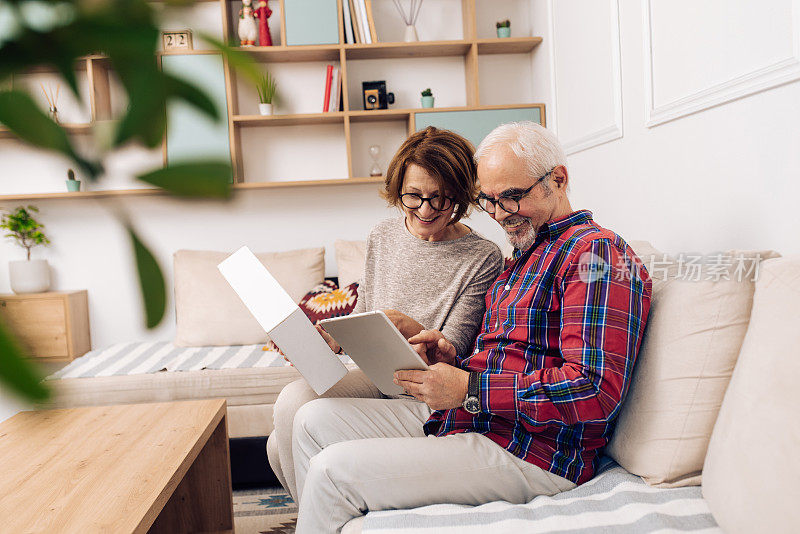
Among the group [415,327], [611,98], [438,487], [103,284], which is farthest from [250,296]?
[103,284]

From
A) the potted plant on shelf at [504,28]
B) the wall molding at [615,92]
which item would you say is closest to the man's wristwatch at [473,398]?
the wall molding at [615,92]

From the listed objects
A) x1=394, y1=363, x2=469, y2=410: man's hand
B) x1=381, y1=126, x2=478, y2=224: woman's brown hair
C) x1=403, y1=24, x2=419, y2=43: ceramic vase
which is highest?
x1=403, y1=24, x2=419, y2=43: ceramic vase

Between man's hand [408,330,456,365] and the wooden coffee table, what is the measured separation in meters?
0.61

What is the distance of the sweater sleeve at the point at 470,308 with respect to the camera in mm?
1663

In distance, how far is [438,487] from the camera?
1210mm

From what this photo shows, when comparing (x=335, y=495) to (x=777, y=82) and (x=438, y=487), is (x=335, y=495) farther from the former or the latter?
(x=777, y=82)

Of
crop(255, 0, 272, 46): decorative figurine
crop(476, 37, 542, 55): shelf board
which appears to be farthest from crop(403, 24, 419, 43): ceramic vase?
crop(255, 0, 272, 46): decorative figurine

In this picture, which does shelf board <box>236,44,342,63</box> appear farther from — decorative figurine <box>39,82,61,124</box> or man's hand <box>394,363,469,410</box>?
decorative figurine <box>39,82,61,124</box>

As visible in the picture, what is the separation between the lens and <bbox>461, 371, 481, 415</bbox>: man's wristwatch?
1260 mm

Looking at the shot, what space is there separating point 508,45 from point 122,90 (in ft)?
11.1

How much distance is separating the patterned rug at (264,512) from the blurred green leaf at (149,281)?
1.96m

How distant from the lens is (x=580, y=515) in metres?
1.09

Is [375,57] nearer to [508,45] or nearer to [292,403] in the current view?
[508,45]

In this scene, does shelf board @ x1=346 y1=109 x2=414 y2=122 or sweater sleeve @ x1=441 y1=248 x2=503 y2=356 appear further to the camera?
shelf board @ x1=346 y1=109 x2=414 y2=122
